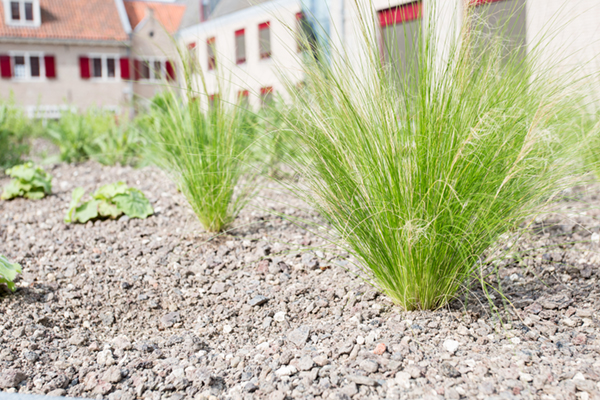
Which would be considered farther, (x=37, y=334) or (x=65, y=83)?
(x=65, y=83)

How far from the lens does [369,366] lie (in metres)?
1.41

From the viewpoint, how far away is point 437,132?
1.48 m

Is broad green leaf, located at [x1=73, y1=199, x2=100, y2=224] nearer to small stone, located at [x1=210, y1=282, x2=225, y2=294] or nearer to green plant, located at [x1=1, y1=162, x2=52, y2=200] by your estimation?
green plant, located at [x1=1, y1=162, x2=52, y2=200]

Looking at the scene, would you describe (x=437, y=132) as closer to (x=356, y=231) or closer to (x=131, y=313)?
(x=356, y=231)

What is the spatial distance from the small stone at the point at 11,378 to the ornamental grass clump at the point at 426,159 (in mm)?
1104

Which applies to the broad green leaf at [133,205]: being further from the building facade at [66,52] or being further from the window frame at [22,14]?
the window frame at [22,14]

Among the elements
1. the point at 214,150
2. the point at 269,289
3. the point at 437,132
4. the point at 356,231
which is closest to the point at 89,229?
the point at 214,150

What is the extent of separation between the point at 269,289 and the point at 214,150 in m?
0.80

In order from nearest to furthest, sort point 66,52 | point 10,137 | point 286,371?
point 286,371 → point 10,137 → point 66,52

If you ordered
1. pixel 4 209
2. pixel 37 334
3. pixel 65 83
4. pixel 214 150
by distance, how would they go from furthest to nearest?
pixel 65 83
pixel 4 209
pixel 214 150
pixel 37 334

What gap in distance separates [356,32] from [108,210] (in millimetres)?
2093

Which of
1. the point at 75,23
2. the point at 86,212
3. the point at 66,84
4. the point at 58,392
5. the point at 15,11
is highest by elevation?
the point at 15,11

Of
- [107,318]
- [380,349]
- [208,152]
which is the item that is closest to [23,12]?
[208,152]

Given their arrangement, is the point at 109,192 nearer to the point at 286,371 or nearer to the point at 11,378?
the point at 11,378
